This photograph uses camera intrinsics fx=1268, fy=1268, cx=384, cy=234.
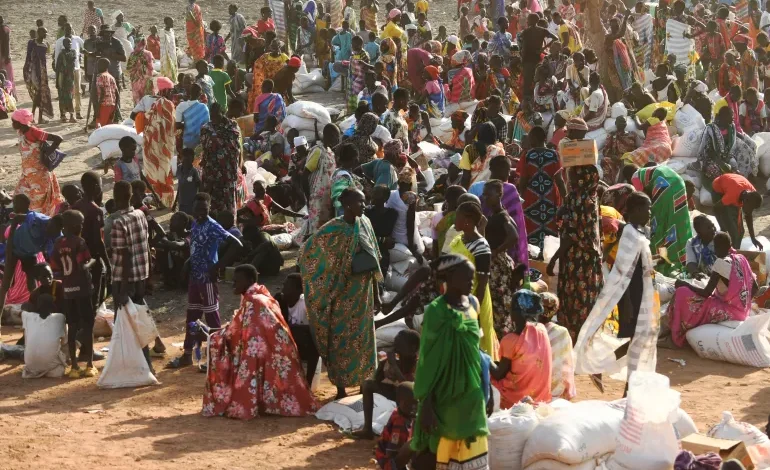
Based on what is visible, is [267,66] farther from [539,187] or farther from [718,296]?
[718,296]

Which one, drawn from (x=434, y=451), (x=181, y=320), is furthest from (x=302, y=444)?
(x=181, y=320)

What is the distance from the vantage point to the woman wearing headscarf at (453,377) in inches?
216

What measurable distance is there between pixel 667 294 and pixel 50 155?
5.56 meters

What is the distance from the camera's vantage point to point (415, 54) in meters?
17.5

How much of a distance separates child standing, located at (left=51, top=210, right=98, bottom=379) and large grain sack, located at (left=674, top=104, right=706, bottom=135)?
7859 mm

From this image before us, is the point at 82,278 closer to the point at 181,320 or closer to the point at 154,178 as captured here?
the point at 181,320

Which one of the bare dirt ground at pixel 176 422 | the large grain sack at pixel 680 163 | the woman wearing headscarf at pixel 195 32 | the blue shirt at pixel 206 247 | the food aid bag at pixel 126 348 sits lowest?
the bare dirt ground at pixel 176 422

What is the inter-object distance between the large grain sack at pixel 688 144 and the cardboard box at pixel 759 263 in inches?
124

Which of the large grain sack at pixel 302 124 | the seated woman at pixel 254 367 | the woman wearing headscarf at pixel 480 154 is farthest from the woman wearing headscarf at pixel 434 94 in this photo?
the seated woman at pixel 254 367

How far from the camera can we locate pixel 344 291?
7.91 meters

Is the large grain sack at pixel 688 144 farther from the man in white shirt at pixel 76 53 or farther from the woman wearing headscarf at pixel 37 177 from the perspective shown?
the man in white shirt at pixel 76 53

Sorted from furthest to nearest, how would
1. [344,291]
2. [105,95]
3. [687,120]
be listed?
[105,95] → [687,120] → [344,291]

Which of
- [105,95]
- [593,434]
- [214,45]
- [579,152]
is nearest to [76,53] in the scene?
[105,95]

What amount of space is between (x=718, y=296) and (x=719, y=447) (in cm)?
318
